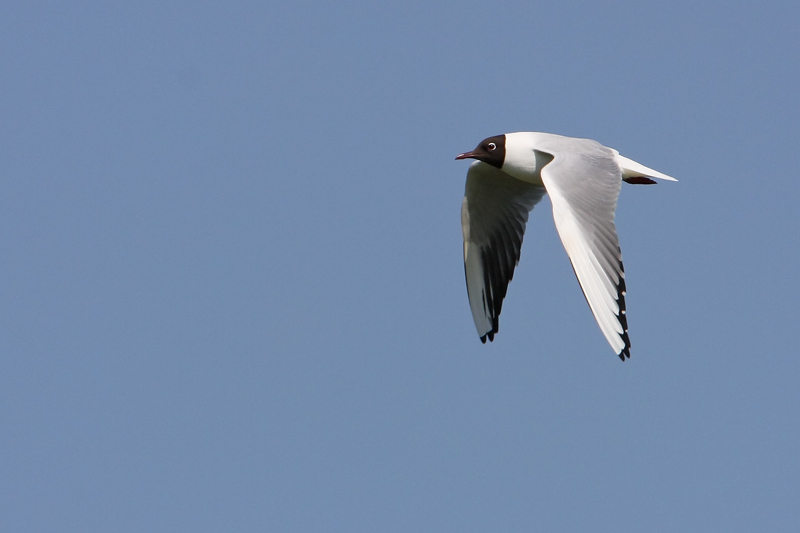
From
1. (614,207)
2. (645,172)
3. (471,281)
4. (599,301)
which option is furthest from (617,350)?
(471,281)

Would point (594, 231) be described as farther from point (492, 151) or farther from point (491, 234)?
point (491, 234)

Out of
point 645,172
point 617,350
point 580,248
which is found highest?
point 645,172

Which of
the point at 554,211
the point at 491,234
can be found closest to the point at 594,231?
the point at 554,211

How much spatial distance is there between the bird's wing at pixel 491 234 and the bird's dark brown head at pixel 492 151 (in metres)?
0.35

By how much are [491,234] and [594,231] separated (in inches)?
92.7

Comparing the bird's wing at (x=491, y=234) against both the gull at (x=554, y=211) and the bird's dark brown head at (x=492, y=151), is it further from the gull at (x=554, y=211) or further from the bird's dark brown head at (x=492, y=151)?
the bird's dark brown head at (x=492, y=151)

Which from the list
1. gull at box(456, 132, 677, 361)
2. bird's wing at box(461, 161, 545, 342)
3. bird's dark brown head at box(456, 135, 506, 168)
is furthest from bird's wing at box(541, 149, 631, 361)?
bird's wing at box(461, 161, 545, 342)

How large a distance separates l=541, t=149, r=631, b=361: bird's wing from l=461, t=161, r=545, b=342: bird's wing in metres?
1.36

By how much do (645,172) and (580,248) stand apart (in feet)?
5.99

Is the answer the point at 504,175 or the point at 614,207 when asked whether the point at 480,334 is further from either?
the point at 614,207

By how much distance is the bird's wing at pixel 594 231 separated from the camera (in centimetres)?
789

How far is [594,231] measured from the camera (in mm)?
8297

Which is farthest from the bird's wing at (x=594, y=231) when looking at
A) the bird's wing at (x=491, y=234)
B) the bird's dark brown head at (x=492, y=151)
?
the bird's wing at (x=491, y=234)

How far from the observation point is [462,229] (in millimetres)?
10625
